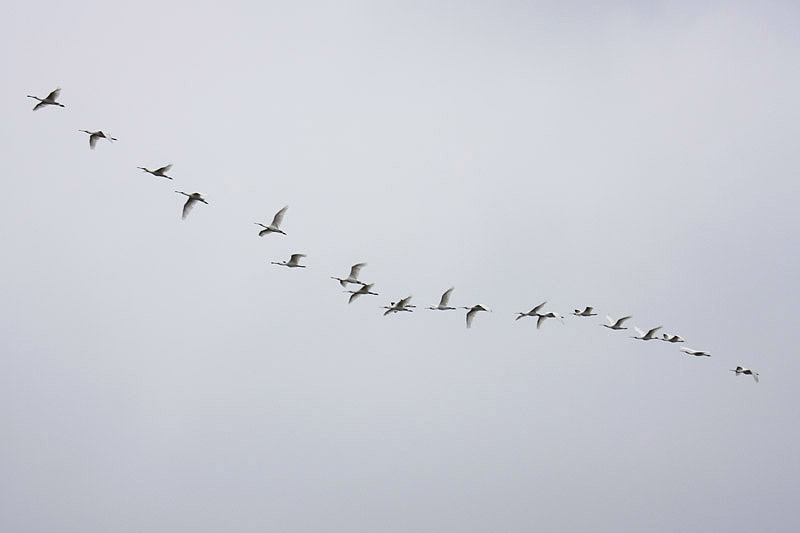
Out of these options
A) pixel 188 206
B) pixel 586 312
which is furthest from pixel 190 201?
pixel 586 312

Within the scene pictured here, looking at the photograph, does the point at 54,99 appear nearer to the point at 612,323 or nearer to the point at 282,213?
the point at 282,213

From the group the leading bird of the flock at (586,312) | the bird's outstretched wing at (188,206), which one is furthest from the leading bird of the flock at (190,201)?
the leading bird of the flock at (586,312)

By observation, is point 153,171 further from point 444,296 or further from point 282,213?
point 444,296

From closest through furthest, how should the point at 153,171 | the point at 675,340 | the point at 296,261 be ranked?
the point at 153,171
the point at 296,261
the point at 675,340

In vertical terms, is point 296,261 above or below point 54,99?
below

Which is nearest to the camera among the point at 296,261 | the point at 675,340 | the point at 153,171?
the point at 153,171

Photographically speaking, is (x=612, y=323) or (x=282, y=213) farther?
(x=612, y=323)

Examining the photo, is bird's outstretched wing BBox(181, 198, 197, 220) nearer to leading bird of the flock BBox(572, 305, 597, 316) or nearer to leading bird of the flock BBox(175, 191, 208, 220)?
leading bird of the flock BBox(175, 191, 208, 220)

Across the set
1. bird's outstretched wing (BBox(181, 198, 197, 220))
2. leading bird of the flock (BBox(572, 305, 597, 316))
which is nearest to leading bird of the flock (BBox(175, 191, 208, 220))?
bird's outstretched wing (BBox(181, 198, 197, 220))

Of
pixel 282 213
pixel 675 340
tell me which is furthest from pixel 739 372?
pixel 282 213

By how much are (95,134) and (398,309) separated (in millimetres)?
28331

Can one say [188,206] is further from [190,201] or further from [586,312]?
[586,312]

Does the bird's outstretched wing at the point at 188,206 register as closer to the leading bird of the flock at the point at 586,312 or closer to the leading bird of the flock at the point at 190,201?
the leading bird of the flock at the point at 190,201

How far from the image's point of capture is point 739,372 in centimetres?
11225
